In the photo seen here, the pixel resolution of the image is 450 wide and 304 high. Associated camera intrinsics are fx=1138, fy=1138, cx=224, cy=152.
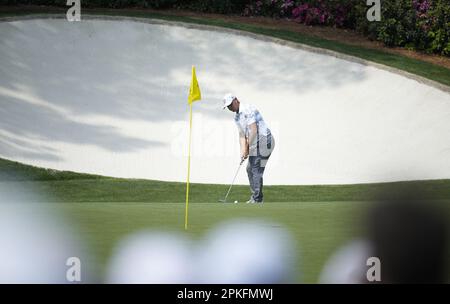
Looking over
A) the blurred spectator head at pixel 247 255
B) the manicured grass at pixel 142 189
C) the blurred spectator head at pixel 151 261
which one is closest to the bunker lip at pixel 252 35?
the manicured grass at pixel 142 189

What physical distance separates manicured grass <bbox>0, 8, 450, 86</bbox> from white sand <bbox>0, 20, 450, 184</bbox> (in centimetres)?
34

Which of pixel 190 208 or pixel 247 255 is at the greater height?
A: pixel 247 255

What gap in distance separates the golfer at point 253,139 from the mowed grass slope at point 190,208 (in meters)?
1.47

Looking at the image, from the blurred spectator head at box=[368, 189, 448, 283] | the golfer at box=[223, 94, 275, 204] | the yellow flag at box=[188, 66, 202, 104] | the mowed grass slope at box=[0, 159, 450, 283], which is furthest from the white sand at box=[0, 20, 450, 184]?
the blurred spectator head at box=[368, 189, 448, 283]

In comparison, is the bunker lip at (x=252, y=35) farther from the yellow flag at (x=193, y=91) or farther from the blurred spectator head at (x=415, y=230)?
the blurred spectator head at (x=415, y=230)

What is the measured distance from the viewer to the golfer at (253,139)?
11.2 meters

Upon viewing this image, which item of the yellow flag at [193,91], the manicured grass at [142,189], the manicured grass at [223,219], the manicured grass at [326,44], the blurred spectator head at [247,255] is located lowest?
the manicured grass at [142,189]

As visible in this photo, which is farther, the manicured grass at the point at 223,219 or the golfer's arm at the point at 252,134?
the golfer's arm at the point at 252,134

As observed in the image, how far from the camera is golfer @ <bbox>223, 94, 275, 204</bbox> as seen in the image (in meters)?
11.2

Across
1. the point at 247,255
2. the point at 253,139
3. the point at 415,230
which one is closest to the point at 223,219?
the point at 247,255

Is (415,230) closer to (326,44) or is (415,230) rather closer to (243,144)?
(243,144)

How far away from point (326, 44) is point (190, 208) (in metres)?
12.1

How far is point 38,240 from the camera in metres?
6.35

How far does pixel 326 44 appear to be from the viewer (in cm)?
2048
